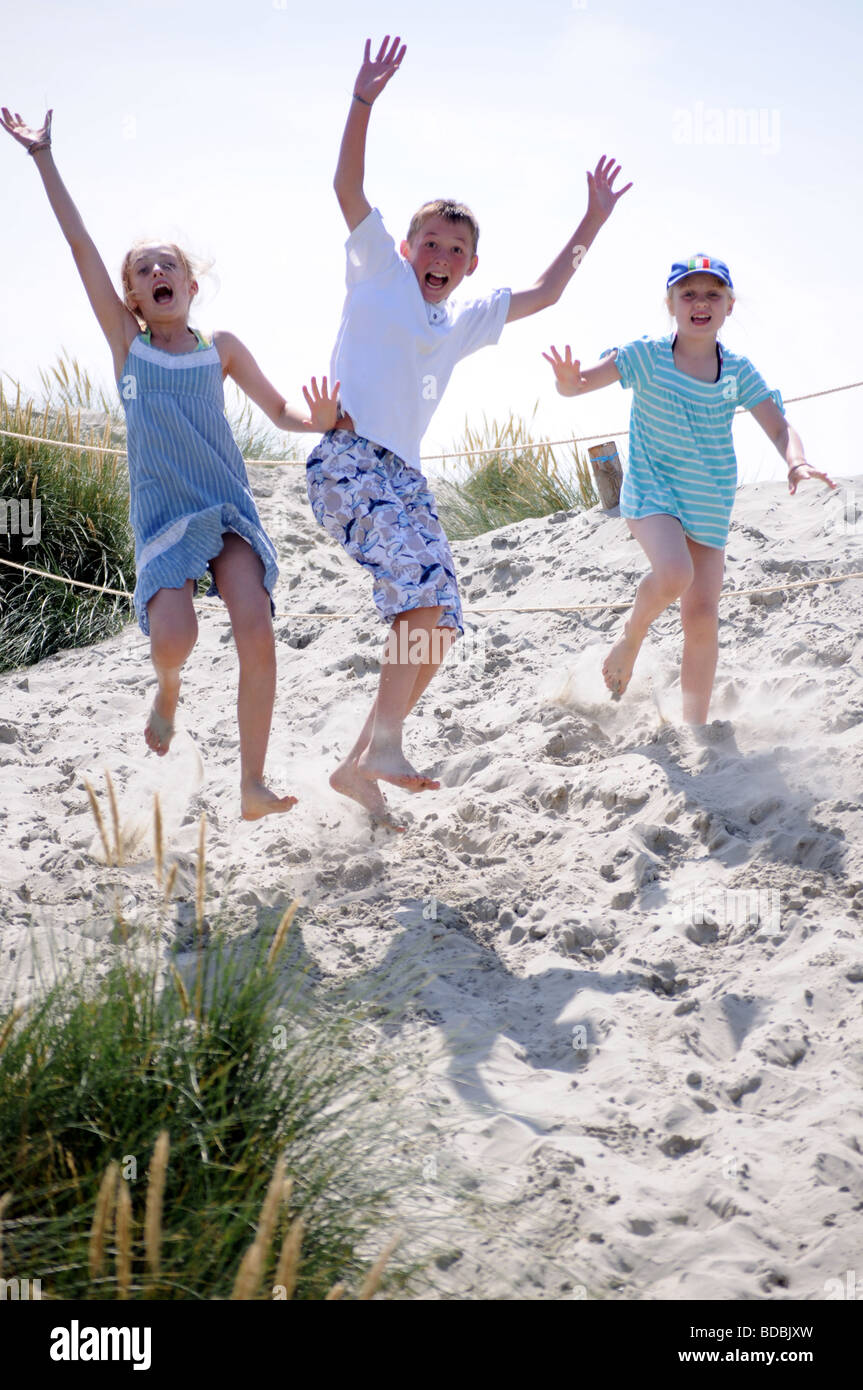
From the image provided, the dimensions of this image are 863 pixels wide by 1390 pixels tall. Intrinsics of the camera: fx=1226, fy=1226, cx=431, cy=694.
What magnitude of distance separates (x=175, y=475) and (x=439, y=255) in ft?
3.59

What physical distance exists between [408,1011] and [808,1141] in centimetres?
99

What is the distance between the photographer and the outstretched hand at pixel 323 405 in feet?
12.0

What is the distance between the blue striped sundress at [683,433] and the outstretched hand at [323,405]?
123cm

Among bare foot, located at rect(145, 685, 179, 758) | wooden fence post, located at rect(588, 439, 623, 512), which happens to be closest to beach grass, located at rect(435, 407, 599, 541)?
wooden fence post, located at rect(588, 439, 623, 512)

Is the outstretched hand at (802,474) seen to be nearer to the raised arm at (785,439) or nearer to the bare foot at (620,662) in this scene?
the raised arm at (785,439)

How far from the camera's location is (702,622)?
444 cm

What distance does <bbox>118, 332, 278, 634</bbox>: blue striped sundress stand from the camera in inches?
142

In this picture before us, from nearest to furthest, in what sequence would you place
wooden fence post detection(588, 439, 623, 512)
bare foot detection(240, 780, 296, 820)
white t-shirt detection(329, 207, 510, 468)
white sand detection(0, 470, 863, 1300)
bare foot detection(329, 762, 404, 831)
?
white sand detection(0, 470, 863, 1300)
bare foot detection(240, 780, 296, 820)
white t-shirt detection(329, 207, 510, 468)
bare foot detection(329, 762, 404, 831)
wooden fence post detection(588, 439, 623, 512)

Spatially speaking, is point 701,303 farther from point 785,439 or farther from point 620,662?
point 620,662

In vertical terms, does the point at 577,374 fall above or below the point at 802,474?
above

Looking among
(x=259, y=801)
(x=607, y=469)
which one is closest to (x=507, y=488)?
(x=607, y=469)

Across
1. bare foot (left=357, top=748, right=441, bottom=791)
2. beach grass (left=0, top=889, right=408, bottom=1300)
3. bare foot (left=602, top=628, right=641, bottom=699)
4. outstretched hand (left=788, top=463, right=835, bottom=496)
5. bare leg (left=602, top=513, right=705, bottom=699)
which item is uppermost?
outstretched hand (left=788, top=463, right=835, bottom=496)

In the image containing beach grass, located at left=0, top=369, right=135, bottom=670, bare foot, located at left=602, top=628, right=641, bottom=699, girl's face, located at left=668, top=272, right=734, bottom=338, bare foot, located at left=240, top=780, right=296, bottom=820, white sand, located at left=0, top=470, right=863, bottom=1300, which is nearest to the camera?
white sand, located at left=0, top=470, right=863, bottom=1300

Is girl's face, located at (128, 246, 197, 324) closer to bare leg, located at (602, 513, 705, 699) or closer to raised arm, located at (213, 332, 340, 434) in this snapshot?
raised arm, located at (213, 332, 340, 434)
